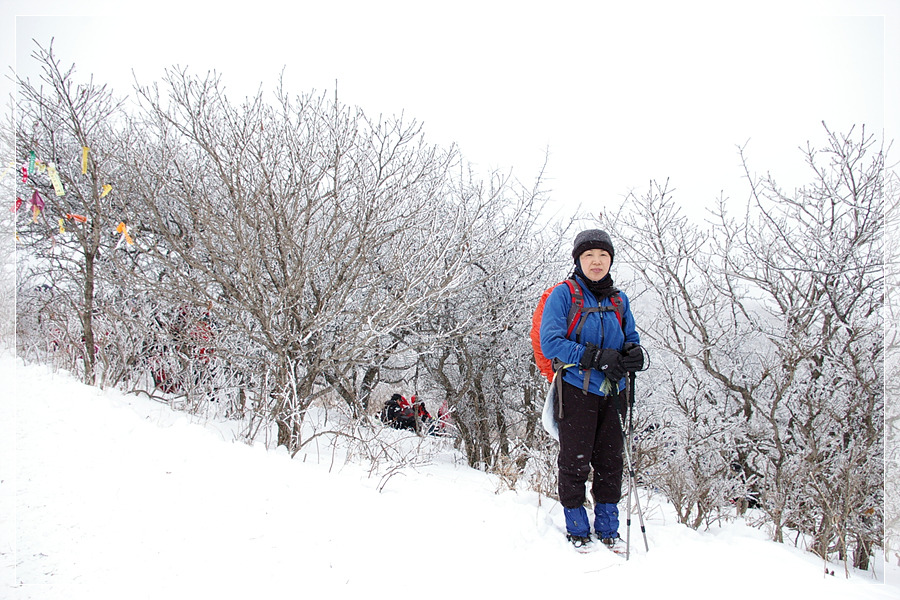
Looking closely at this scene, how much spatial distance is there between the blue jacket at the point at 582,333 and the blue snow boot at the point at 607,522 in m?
0.64

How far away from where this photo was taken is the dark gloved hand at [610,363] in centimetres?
254

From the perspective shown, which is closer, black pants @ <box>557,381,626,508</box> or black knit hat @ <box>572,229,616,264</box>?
black pants @ <box>557,381,626,508</box>

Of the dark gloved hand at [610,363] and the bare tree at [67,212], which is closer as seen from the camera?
the dark gloved hand at [610,363]

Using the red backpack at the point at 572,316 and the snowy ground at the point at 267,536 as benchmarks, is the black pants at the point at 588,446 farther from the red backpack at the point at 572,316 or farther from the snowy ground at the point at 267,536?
the snowy ground at the point at 267,536

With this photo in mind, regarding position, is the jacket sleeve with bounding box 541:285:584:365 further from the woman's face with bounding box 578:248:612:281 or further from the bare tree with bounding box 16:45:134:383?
the bare tree with bounding box 16:45:134:383

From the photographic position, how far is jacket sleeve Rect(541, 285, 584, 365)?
2.61 meters

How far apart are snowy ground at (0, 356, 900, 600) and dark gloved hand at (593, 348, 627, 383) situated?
36.1 inches

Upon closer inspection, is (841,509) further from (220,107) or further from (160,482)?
(220,107)

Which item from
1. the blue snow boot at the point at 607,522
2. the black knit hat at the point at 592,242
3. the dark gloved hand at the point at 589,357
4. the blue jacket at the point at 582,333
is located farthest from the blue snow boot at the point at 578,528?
the black knit hat at the point at 592,242

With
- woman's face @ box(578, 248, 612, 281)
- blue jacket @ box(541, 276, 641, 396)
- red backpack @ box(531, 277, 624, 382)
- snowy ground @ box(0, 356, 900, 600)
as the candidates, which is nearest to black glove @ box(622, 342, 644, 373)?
blue jacket @ box(541, 276, 641, 396)

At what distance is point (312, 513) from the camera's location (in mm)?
2324

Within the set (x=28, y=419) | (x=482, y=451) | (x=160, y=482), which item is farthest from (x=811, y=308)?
(x=28, y=419)

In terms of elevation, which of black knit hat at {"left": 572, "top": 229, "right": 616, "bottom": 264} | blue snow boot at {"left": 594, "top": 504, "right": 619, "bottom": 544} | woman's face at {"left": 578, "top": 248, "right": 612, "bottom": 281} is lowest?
blue snow boot at {"left": 594, "top": 504, "right": 619, "bottom": 544}

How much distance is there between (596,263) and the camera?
277 centimetres
